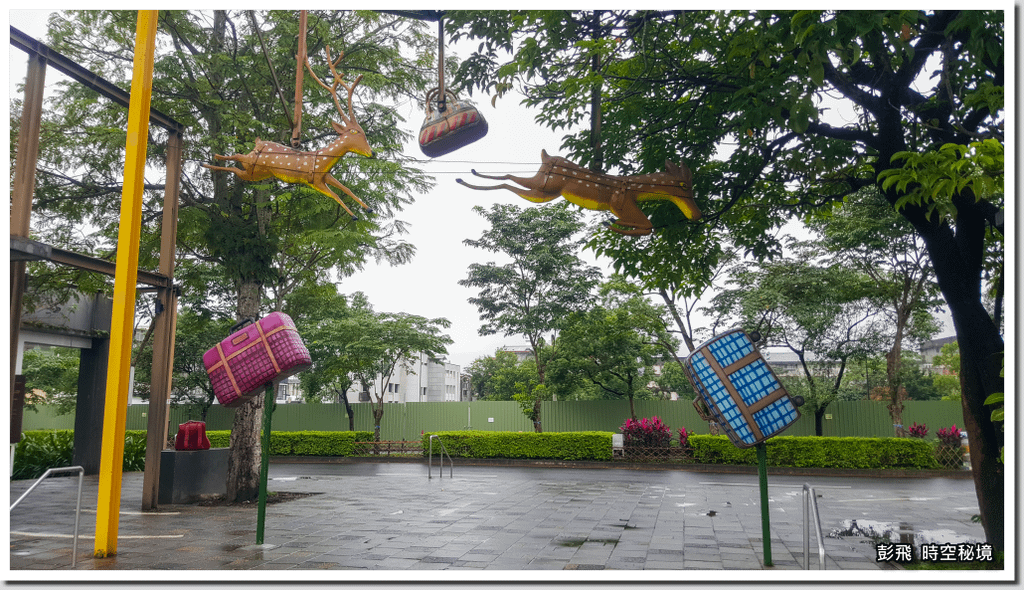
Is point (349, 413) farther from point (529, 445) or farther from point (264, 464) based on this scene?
point (264, 464)

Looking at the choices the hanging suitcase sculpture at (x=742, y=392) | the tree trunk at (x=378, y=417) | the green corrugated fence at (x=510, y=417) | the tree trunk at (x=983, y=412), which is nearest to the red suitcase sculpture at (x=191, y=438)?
the hanging suitcase sculpture at (x=742, y=392)

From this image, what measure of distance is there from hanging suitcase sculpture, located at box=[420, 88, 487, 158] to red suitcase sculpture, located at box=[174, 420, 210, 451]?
25.8 feet

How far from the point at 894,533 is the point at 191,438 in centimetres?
1012

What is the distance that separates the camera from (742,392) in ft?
17.8

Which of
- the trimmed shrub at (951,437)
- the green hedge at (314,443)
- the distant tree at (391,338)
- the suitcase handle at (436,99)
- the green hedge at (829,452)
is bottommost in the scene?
the green hedge at (314,443)

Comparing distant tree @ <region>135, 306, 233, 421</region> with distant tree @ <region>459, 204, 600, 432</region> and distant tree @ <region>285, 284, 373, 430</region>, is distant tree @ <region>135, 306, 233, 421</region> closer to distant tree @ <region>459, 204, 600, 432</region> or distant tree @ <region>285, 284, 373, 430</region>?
distant tree @ <region>285, 284, 373, 430</region>

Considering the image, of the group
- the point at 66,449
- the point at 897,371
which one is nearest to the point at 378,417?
the point at 66,449

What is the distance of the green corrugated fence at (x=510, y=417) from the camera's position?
21.8m

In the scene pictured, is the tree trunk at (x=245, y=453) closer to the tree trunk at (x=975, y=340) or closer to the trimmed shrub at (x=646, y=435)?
the tree trunk at (x=975, y=340)

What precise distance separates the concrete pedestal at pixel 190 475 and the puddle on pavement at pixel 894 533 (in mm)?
8917

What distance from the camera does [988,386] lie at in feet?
19.3

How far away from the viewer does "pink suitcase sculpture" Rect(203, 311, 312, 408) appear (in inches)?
251

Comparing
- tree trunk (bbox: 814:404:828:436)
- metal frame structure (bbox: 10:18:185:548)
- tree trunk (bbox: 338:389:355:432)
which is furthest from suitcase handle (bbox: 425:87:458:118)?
tree trunk (bbox: 338:389:355:432)
